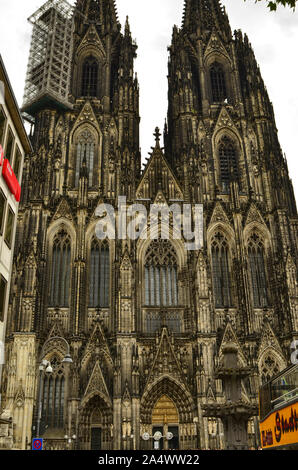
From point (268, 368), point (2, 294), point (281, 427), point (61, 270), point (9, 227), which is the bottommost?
point (281, 427)

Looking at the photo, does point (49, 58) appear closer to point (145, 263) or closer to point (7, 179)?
point (145, 263)

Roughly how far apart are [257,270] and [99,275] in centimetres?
1078

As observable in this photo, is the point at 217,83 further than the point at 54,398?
Yes

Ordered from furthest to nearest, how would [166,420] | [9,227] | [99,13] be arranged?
[99,13] < [166,420] < [9,227]

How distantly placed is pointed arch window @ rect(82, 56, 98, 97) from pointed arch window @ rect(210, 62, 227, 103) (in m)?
9.89

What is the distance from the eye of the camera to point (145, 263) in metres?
32.7

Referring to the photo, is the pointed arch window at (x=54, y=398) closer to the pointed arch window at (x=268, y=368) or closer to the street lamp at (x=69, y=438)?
the street lamp at (x=69, y=438)

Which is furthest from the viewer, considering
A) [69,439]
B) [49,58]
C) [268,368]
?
[49,58]

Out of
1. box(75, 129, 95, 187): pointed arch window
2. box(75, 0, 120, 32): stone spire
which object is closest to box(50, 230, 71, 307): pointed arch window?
box(75, 129, 95, 187): pointed arch window

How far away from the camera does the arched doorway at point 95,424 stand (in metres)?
27.4

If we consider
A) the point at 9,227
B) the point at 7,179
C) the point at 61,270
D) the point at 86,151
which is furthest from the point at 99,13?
the point at 9,227

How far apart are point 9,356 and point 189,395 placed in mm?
10827

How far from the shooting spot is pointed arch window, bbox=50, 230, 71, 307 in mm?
30984

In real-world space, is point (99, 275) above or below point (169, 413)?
above
